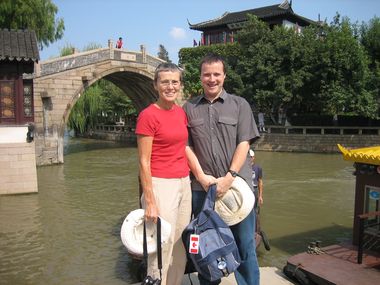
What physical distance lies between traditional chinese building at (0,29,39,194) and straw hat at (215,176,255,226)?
7.93 meters

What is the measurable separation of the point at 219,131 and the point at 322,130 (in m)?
17.7

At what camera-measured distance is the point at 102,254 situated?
6.09 m

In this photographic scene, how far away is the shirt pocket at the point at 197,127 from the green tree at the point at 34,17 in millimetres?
14717

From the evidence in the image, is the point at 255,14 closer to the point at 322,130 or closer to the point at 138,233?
the point at 322,130

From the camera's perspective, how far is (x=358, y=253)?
14.1 ft

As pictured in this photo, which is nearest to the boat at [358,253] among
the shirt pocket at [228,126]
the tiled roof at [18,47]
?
the shirt pocket at [228,126]

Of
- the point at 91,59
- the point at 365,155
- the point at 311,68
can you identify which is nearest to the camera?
the point at 365,155

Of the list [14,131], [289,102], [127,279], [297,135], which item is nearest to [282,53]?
[289,102]

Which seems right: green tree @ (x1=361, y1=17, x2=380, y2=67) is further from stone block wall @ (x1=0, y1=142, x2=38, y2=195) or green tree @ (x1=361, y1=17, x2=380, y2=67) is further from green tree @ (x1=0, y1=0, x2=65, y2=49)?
stone block wall @ (x1=0, y1=142, x2=38, y2=195)

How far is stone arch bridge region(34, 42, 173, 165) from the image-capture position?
1562 cm

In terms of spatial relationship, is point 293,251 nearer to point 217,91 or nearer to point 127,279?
point 127,279

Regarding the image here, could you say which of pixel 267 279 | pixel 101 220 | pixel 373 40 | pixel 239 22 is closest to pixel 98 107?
pixel 239 22

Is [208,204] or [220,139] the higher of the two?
[220,139]

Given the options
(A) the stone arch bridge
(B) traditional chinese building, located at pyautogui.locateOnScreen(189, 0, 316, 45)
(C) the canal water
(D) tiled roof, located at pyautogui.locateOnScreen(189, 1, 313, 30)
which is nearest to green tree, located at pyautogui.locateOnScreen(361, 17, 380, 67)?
(B) traditional chinese building, located at pyautogui.locateOnScreen(189, 0, 316, 45)
